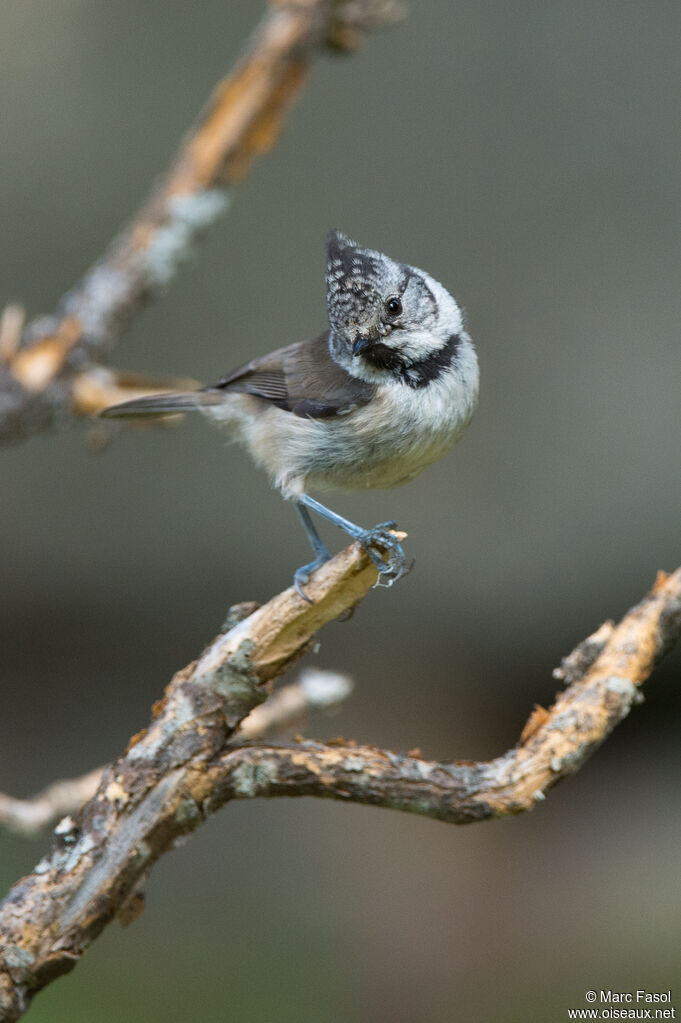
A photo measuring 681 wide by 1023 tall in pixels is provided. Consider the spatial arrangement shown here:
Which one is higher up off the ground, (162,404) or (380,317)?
(162,404)

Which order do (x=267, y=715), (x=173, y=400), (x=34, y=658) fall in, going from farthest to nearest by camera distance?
(x=34, y=658) → (x=173, y=400) → (x=267, y=715)

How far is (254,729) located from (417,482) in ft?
9.27

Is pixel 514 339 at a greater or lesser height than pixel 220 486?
greater

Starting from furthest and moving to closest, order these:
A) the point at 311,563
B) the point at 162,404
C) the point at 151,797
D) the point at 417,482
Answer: the point at 417,482, the point at 162,404, the point at 311,563, the point at 151,797

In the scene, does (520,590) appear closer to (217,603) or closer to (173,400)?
(217,603)

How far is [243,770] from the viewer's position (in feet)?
8.93

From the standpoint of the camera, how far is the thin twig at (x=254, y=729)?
3369mm

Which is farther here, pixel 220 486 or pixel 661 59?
pixel 220 486

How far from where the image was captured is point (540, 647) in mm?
6125

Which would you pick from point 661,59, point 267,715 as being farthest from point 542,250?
point 267,715

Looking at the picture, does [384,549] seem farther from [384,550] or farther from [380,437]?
[380,437]

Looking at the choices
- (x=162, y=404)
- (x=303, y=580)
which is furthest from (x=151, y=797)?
(x=162, y=404)

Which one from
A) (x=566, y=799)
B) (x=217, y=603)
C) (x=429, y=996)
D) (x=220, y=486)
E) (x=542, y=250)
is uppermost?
(x=542, y=250)

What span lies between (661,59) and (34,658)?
16.5 feet
